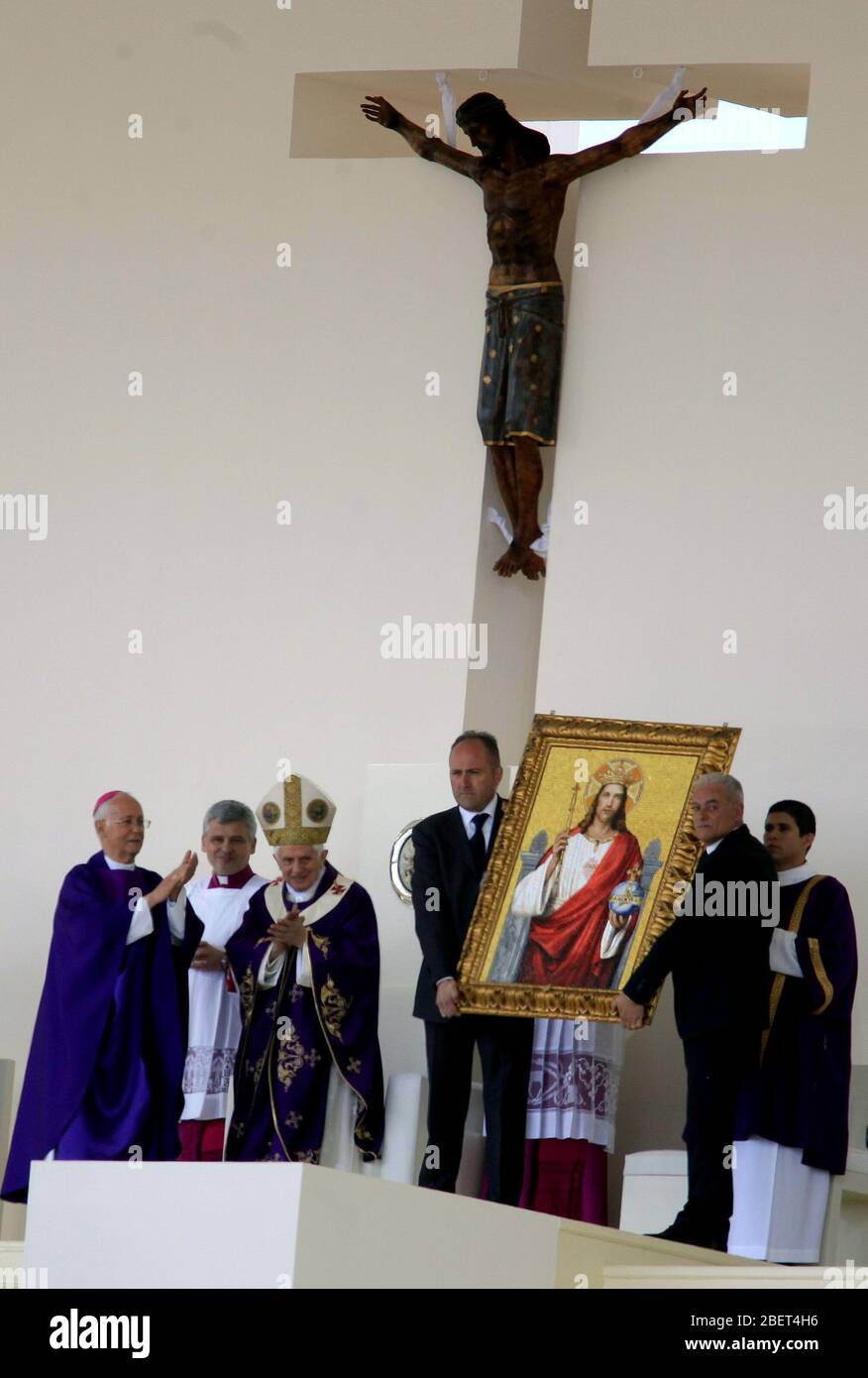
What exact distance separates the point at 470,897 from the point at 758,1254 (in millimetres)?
1527

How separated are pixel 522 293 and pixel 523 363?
0.96 feet

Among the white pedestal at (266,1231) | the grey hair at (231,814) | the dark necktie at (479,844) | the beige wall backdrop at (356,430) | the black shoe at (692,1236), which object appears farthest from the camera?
the beige wall backdrop at (356,430)

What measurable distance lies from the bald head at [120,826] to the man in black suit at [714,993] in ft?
6.02

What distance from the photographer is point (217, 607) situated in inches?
418

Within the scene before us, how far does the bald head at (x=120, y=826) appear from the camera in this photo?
28.8ft

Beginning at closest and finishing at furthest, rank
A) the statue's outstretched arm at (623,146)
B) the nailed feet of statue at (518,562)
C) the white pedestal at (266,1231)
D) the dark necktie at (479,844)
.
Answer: the white pedestal at (266,1231)
the dark necktie at (479,844)
the statue's outstretched arm at (623,146)
the nailed feet of statue at (518,562)

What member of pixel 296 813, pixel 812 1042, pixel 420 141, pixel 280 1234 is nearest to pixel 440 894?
pixel 296 813

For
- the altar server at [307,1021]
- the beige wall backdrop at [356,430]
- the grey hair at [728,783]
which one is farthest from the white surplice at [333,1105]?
the grey hair at [728,783]

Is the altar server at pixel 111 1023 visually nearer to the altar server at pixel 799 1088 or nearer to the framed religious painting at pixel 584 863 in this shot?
the framed religious painting at pixel 584 863

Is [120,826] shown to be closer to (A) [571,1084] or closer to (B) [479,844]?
(B) [479,844]

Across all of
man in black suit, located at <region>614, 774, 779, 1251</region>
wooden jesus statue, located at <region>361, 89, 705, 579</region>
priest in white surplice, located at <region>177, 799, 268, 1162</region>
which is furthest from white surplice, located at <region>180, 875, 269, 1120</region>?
wooden jesus statue, located at <region>361, 89, 705, 579</region>

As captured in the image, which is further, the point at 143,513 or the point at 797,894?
the point at 143,513
